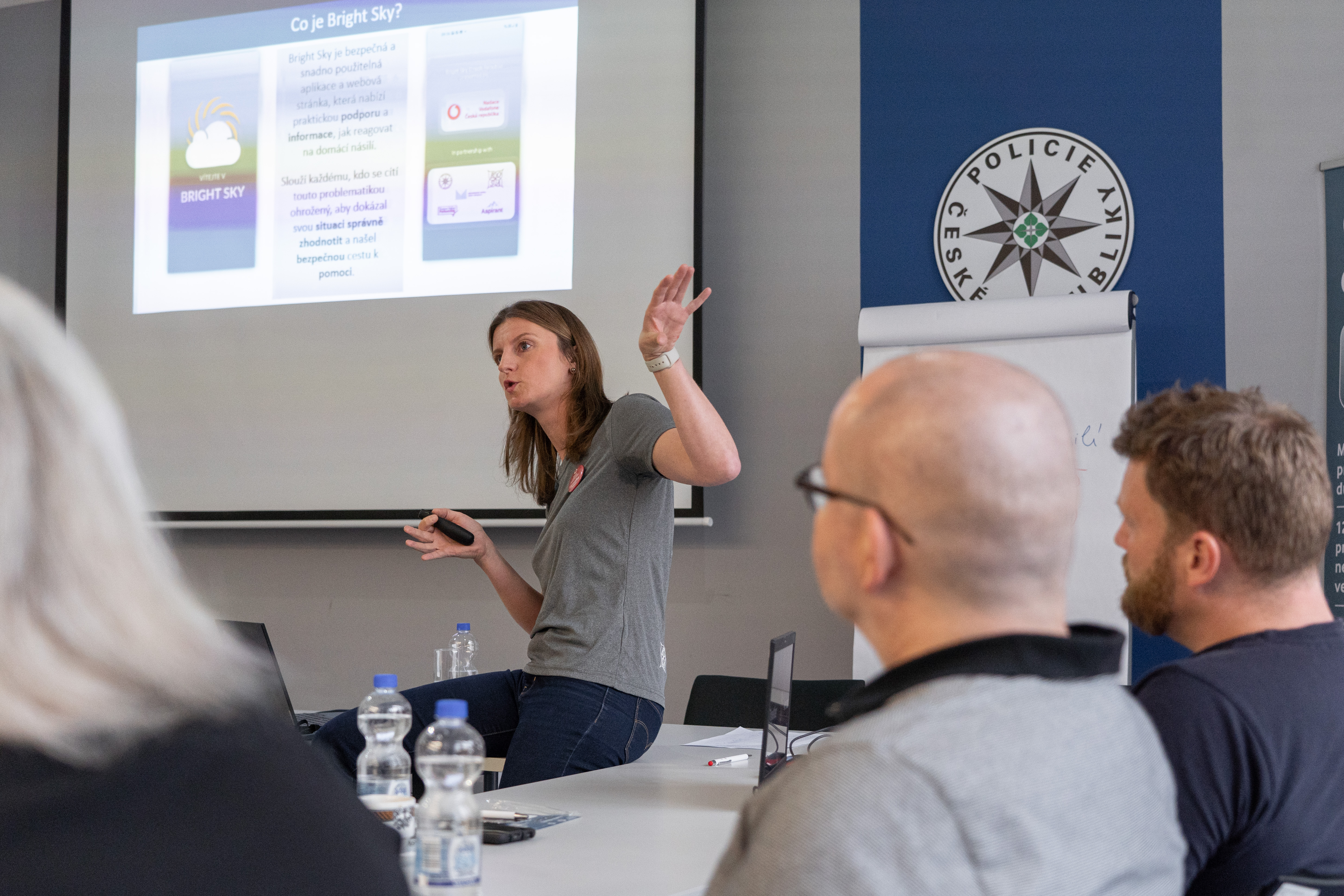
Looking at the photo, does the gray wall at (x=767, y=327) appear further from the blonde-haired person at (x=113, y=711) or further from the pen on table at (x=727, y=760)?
the blonde-haired person at (x=113, y=711)

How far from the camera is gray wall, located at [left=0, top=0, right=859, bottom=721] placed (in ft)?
13.2

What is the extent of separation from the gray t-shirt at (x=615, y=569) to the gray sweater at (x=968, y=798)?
54.3 inches

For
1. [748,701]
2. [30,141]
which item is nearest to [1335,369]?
[748,701]

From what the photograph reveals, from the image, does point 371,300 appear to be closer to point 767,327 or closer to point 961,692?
point 767,327

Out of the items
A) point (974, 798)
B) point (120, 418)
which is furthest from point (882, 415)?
point (120, 418)

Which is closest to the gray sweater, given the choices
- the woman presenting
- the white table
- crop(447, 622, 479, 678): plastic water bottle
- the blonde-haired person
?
the blonde-haired person

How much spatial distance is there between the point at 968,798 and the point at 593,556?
61.5 inches

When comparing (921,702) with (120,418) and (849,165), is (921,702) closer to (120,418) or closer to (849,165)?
(120,418)

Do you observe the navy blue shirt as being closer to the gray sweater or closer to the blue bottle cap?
the gray sweater

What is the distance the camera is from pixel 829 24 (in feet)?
13.5

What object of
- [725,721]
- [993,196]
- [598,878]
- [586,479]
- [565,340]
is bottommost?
[725,721]

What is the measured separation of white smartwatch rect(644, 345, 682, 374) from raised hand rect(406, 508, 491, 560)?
0.64m

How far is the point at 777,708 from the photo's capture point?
196 cm

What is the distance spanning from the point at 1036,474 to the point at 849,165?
11.1 feet
